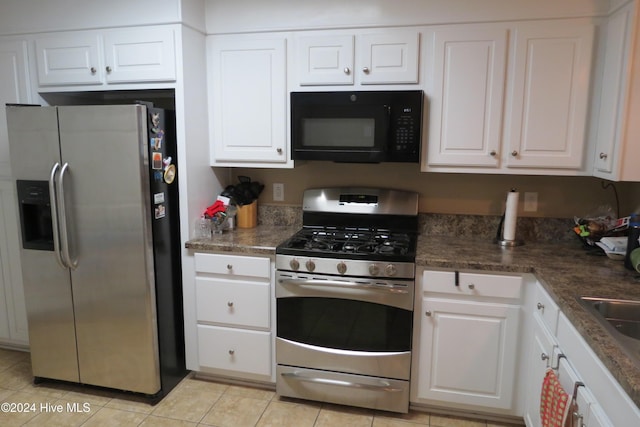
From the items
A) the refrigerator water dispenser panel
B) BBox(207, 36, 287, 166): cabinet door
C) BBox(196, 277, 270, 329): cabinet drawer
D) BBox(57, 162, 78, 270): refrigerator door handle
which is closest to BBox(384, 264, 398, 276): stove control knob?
BBox(196, 277, 270, 329): cabinet drawer

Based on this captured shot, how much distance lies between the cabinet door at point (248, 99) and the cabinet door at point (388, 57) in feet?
1.46

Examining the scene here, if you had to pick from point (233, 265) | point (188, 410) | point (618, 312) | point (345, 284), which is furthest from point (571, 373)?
point (188, 410)

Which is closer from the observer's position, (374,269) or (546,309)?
(546,309)

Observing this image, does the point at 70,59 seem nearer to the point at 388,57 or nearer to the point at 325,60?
the point at 325,60

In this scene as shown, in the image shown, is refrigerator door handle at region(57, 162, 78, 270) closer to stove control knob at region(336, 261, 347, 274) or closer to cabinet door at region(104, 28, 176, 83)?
cabinet door at region(104, 28, 176, 83)

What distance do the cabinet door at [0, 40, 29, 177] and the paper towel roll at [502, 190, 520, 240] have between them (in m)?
2.82

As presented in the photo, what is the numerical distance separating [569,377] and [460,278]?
700mm

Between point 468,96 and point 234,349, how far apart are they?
6.20 feet

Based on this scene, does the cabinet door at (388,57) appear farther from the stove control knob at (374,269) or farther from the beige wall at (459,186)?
the stove control knob at (374,269)

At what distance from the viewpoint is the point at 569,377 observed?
1.51 m

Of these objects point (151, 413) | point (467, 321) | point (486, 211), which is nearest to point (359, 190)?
point (486, 211)

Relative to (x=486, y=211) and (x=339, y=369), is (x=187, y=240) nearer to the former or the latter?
(x=339, y=369)

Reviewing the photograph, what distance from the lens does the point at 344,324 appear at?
7.51 ft

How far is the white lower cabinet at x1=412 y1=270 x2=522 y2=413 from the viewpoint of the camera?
2.12 m
